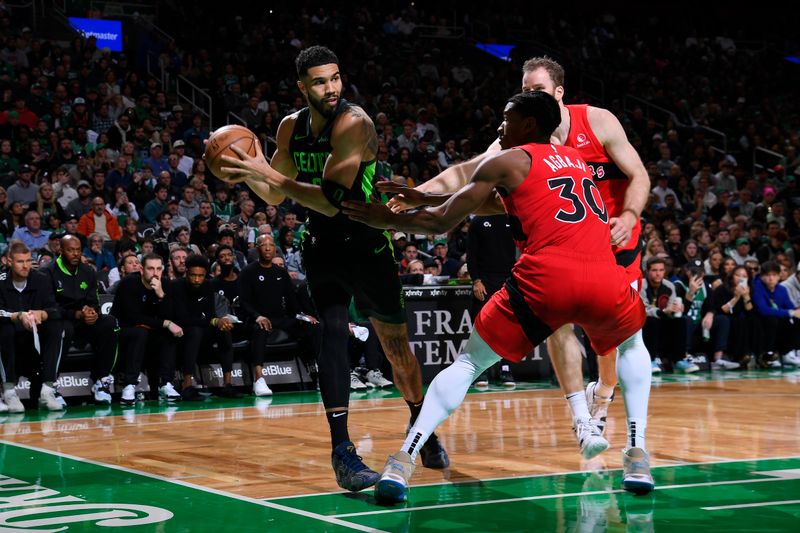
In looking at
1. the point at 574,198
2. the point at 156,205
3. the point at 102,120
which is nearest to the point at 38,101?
the point at 102,120

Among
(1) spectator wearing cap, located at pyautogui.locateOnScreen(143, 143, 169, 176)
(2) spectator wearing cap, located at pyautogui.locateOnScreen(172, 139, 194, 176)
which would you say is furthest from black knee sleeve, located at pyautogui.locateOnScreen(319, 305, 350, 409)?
(2) spectator wearing cap, located at pyautogui.locateOnScreen(172, 139, 194, 176)

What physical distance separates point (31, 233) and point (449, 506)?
9.79 meters

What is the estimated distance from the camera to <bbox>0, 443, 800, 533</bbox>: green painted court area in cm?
449

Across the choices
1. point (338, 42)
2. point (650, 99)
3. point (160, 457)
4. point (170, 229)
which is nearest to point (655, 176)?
point (650, 99)

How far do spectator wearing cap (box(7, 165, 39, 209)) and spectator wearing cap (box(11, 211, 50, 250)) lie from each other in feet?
3.45

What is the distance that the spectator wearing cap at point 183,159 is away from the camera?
1620 centimetres

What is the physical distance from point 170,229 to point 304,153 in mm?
8784

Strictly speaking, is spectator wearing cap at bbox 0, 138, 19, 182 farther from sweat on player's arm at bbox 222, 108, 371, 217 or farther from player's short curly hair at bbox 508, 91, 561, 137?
player's short curly hair at bbox 508, 91, 561, 137

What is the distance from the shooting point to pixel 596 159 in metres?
6.18

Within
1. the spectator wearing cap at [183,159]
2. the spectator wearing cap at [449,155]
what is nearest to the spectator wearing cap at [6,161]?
the spectator wearing cap at [183,159]

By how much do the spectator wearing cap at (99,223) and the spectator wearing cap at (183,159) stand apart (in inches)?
82.2

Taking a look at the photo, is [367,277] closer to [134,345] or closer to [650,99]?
[134,345]

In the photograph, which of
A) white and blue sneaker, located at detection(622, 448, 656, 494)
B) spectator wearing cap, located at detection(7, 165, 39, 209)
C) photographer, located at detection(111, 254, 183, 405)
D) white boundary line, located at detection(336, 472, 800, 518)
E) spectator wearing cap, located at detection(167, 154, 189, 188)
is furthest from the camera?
spectator wearing cap, located at detection(167, 154, 189, 188)

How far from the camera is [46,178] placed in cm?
1482
